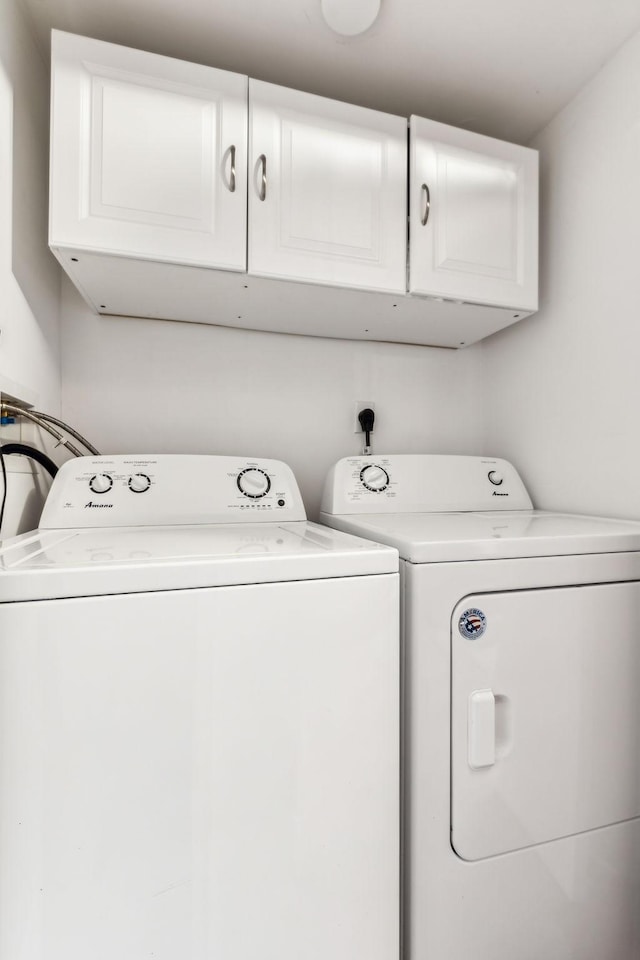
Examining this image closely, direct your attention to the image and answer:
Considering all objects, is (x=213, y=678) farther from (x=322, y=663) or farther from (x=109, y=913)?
(x=109, y=913)

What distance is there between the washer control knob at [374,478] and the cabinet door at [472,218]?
52cm

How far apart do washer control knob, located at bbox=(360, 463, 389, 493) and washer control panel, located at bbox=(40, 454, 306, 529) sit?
0.23 meters

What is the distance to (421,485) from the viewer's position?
155cm

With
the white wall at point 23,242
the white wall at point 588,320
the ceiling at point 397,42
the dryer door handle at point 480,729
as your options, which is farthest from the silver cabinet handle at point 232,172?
the dryer door handle at point 480,729

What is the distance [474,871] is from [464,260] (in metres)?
1.43

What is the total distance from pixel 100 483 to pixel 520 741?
1.10 m

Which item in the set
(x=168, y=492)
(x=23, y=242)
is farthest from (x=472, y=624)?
(x=23, y=242)

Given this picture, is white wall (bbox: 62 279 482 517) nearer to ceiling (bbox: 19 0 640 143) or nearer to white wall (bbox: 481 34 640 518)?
white wall (bbox: 481 34 640 518)

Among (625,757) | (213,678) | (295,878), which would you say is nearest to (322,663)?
(213,678)

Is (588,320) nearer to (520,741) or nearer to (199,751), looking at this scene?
(520,741)

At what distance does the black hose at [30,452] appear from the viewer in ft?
3.56

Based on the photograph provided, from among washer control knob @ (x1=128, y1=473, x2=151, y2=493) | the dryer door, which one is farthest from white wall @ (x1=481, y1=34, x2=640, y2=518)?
washer control knob @ (x1=128, y1=473, x2=151, y2=493)

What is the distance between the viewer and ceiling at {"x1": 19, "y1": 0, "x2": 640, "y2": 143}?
1167 millimetres

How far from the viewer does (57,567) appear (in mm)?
696
